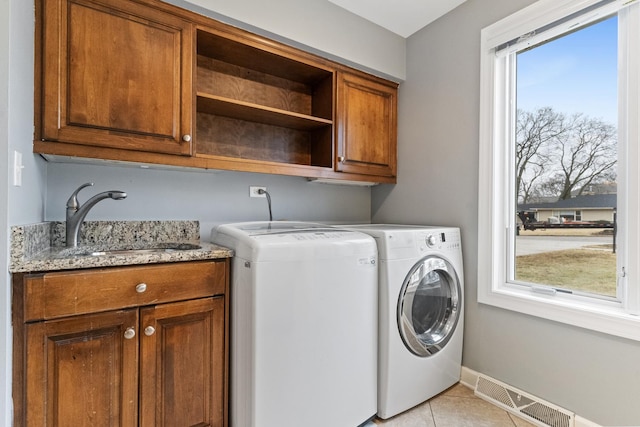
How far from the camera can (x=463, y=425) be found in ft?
5.04

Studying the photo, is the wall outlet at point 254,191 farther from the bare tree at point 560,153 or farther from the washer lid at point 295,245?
the bare tree at point 560,153

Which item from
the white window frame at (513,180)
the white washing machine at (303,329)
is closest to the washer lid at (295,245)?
the white washing machine at (303,329)

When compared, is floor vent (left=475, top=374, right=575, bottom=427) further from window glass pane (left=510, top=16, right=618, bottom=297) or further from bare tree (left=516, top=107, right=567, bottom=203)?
bare tree (left=516, top=107, right=567, bottom=203)

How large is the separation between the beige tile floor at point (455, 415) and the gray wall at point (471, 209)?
0.18 meters

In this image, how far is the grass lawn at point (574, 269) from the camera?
4.77ft

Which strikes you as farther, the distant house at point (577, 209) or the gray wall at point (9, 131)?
the distant house at point (577, 209)

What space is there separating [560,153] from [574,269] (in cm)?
62

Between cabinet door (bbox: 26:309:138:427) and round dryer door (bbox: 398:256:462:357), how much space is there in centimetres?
124

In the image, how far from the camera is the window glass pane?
1456mm

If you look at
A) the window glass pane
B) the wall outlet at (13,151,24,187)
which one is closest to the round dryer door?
the window glass pane

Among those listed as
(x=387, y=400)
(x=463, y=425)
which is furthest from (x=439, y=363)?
(x=387, y=400)

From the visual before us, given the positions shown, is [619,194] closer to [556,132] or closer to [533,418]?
[556,132]

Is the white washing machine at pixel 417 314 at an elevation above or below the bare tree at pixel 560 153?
below

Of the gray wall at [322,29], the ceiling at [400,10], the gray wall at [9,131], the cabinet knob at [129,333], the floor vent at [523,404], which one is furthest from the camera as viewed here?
the ceiling at [400,10]
